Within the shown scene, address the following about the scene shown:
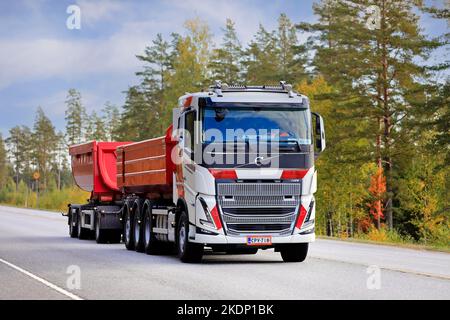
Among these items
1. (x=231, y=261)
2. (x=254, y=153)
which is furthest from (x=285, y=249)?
(x=254, y=153)

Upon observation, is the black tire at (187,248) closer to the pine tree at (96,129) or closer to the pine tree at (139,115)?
the pine tree at (139,115)

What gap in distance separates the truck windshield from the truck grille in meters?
0.94

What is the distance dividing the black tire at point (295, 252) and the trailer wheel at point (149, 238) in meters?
3.63

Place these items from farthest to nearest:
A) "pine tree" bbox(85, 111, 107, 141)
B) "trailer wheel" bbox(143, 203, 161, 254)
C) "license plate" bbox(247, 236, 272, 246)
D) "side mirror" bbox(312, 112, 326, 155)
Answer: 1. "pine tree" bbox(85, 111, 107, 141)
2. "trailer wheel" bbox(143, 203, 161, 254)
3. "side mirror" bbox(312, 112, 326, 155)
4. "license plate" bbox(247, 236, 272, 246)

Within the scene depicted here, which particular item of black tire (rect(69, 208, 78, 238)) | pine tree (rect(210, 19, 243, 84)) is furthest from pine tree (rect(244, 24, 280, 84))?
black tire (rect(69, 208, 78, 238))

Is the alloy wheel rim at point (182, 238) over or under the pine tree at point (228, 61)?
under

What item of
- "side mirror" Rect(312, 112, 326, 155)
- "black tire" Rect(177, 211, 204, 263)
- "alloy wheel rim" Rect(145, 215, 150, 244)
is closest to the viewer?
"side mirror" Rect(312, 112, 326, 155)

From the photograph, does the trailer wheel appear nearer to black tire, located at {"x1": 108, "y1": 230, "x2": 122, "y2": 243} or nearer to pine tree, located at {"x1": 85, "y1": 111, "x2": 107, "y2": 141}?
black tire, located at {"x1": 108, "y1": 230, "x2": 122, "y2": 243}

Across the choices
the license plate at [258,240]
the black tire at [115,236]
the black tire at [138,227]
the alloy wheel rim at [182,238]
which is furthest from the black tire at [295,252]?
the black tire at [115,236]

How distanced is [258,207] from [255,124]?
1.64 metres

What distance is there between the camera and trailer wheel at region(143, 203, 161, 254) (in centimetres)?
2211

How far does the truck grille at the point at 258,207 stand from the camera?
18516 millimetres
